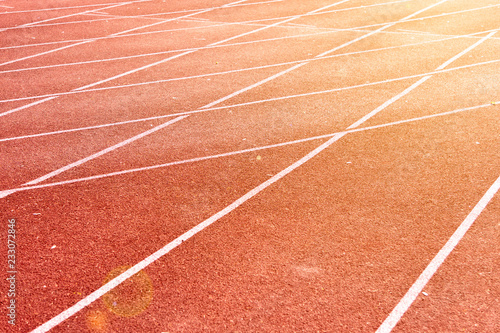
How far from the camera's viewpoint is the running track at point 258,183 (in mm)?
4711

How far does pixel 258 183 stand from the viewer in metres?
6.65

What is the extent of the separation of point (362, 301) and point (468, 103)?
549 cm

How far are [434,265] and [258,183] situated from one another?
7.74 feet

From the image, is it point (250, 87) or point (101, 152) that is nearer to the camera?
point (101, 152)

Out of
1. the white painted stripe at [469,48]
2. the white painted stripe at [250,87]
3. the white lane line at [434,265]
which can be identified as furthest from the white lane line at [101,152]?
the white painted stripe at [469,48]

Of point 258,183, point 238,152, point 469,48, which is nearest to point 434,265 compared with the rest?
point 258,183

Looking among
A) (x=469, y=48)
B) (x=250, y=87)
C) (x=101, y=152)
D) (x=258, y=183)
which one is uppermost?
(x=469, y=48)

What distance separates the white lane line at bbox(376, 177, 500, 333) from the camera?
176 inches

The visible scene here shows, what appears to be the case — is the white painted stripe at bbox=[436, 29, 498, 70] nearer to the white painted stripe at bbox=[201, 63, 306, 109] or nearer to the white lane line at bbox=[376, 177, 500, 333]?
the white painted stripe at bbox=[201, 63, 306, 109]

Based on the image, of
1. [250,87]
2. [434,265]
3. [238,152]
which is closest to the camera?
[434,265]

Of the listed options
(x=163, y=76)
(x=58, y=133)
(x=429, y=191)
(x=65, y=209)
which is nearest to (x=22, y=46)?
(x=163, y=76)

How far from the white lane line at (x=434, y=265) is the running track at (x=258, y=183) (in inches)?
1.0

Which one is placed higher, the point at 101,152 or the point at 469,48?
the point at 469,48

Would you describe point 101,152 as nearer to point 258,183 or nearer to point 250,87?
point 258,183
